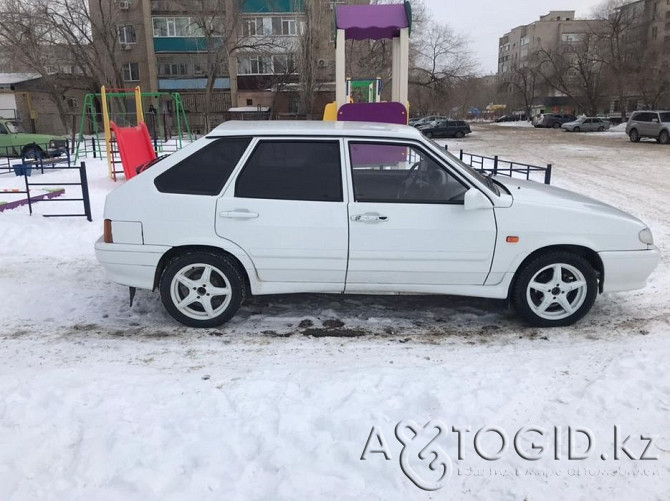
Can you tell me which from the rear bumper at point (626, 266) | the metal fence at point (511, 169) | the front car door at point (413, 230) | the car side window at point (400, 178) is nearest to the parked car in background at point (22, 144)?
the metal fence at point (511, 169)

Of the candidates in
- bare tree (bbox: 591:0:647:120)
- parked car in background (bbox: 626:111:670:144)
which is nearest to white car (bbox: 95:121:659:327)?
parked car in background (bbox: 626:111:670:144)

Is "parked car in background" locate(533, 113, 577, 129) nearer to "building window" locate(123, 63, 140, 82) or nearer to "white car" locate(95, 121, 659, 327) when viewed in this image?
"building window" locate(123, 63, 140, 82)

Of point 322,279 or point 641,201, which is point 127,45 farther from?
point 322,279

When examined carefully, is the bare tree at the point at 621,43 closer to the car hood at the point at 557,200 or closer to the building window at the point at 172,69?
the building window at the point at 172,69

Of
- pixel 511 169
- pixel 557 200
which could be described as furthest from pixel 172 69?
pixel 557 200

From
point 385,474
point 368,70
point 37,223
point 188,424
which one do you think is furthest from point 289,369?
point 368,70

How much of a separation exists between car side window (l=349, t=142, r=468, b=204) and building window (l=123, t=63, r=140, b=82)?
161 ft

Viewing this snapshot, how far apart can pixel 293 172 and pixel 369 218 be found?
73 centimetres

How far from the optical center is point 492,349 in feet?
13.2

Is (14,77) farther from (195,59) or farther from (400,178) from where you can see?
(400,178)

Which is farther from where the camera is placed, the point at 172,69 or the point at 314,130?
the point at 172,69

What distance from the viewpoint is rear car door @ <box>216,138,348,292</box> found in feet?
13.6

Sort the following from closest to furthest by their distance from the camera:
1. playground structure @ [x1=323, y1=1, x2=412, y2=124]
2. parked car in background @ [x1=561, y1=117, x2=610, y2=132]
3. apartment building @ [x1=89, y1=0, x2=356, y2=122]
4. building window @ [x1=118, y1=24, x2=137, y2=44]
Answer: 1. playground structure @ [x1=323, y1=1, x2=412, y2=124]
2. apartment building @ [x1=89, y1=0, x2=356, y2=122]
3. parked car in background @ [x1=561, y1=117, x2=610, y2=132]
4. building window @ [x1=118, y1=24, x2=137, y2=44]

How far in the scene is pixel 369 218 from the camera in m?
4.12
